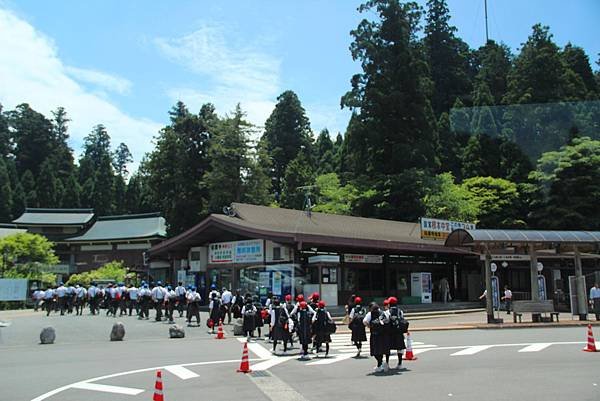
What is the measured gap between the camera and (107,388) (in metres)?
9.56

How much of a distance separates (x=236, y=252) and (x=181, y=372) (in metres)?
17.2

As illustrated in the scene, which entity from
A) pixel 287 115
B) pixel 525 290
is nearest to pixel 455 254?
pixel 525 290

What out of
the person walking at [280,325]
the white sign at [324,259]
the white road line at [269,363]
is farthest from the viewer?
the white sign at [324,259]

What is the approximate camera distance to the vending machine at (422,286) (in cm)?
3017

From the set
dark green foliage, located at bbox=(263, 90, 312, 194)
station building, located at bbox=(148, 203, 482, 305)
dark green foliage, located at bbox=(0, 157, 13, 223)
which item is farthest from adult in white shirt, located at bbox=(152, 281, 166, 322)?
dark green foliage, located at bbox=(0, 157, 13, 223)

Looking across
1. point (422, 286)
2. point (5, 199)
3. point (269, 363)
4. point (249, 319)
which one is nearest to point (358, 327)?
point (269, 363)

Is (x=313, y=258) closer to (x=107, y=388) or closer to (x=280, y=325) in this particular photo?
(x=280, y=325)

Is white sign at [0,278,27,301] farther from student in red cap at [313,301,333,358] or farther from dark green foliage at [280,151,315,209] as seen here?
dark green foliage at [280,151,315,209]

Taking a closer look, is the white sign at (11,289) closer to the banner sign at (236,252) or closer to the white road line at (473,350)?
the banner sign at (236,252)

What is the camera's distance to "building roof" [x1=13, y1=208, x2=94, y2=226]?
188 feet

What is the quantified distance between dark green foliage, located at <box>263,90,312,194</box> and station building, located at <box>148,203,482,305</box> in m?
41.3

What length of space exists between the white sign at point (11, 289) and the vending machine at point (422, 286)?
Result: 21.8 metres

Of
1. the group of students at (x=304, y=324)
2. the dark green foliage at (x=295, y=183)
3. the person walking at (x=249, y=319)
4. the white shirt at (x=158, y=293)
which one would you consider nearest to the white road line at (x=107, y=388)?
the group of students at (x=304, y=324)

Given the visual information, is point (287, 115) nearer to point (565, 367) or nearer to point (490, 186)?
point (490, 186)
